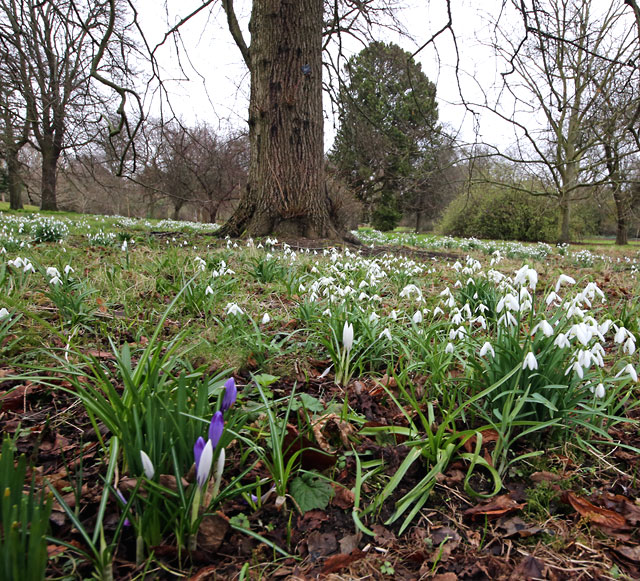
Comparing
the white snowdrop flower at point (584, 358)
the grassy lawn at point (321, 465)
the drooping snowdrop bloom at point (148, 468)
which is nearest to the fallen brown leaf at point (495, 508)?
the grassy lawn at point (321, 465)

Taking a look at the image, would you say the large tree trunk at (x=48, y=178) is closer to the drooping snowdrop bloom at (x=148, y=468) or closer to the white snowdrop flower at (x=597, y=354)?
the drooping snowdrop bloom at (x=148, y=468)

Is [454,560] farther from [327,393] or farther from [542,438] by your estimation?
[327,393]

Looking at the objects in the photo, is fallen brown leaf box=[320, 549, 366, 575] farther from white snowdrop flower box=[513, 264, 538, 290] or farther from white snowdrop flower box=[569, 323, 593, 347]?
white snowdrop flower box=[513, 264, 538, 290]

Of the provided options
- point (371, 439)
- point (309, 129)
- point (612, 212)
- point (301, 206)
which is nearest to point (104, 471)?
point (371, 439)

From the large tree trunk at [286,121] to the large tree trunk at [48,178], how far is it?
18.5 meters

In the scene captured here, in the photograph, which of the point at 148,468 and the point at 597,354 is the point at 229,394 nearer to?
the point at 148,468

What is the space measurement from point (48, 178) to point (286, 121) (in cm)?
1936

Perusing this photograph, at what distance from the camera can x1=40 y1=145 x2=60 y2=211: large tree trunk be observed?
65.4ft

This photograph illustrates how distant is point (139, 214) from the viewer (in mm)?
43219

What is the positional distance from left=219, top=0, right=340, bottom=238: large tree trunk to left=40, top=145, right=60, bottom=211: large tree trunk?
728 inches

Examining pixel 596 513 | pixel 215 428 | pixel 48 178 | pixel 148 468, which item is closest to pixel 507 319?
pixel 596 513

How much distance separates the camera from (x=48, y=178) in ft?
65.5

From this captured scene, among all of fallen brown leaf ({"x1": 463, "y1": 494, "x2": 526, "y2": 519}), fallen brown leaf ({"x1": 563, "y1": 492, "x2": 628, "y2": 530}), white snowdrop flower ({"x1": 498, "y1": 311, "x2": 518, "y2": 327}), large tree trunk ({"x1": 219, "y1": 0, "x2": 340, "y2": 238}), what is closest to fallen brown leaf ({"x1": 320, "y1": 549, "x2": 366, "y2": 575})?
fallen brown leaf ({"x1": 463, "y1": 494, "x2": 526, "y2": 519})

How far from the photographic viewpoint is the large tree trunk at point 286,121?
645 centimetres
